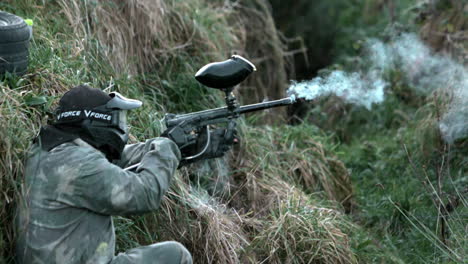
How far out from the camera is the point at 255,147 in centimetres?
563

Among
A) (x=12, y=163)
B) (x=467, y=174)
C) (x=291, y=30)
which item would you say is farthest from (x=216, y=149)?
(x=291, y=30)

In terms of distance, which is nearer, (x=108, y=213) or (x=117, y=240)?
(x=108, y=213)

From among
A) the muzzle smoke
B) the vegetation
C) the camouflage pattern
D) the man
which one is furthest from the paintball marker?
the muzzle smoke

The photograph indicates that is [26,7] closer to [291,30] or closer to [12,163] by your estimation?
[12,163]

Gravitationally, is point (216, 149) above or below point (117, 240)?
above

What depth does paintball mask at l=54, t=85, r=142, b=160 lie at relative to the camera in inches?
130

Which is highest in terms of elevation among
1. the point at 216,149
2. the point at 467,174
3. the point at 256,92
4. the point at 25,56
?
the point at 25,56

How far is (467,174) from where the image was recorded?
18.4 feet

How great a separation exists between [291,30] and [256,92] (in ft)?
14.0

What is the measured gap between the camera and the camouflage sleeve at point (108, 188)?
10.4 feet

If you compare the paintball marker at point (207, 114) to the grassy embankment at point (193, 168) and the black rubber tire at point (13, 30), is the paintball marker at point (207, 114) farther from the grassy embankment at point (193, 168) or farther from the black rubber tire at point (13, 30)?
the black rubber tire at point (13, 30)

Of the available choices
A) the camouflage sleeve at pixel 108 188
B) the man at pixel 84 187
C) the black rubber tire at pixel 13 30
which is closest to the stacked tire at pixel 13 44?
the black rubber tire at pixel 13 30

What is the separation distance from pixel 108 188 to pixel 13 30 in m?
1.39

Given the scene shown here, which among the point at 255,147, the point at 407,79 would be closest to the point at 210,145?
the point at 255,147
